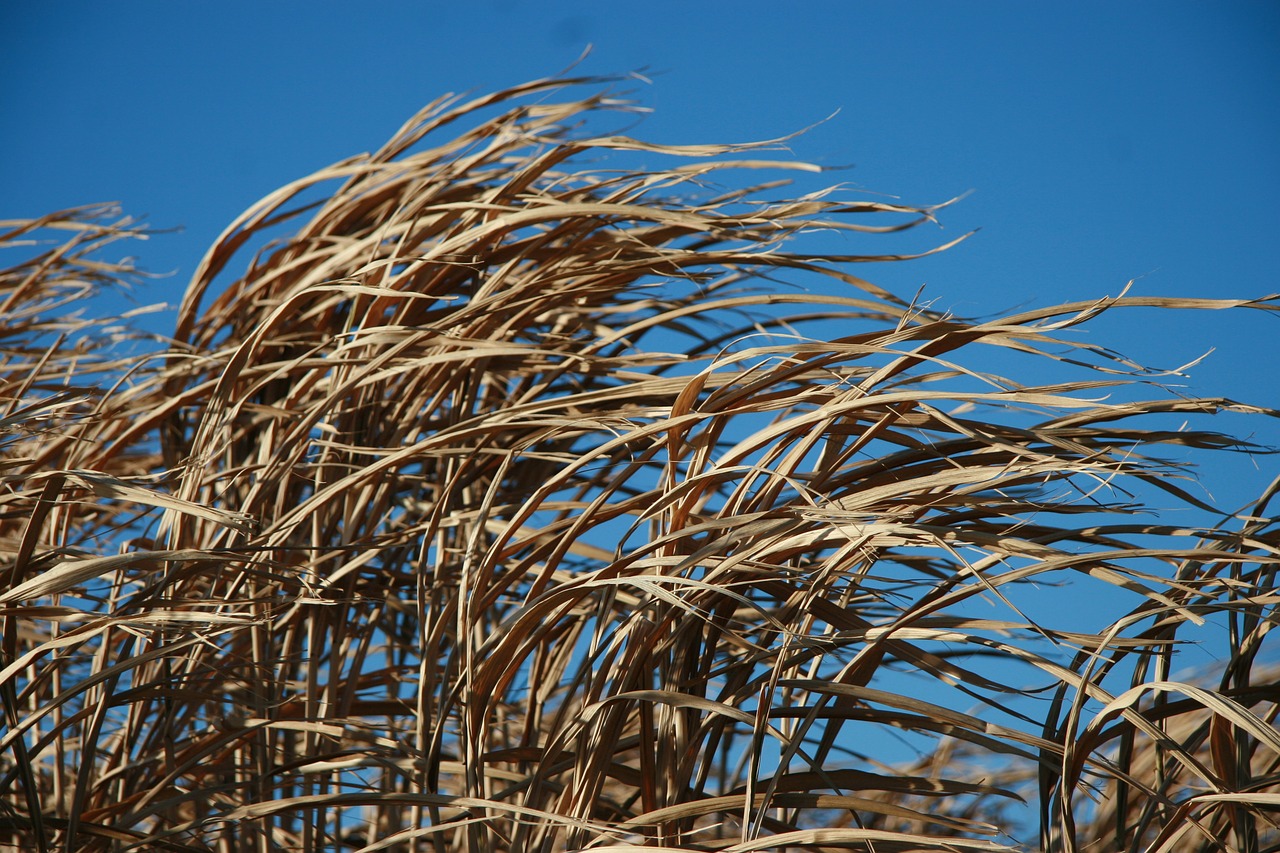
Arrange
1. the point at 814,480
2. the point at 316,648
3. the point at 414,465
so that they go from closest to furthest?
1. the point at 814,480
2. the point at 316,648
3. the point at 414,465

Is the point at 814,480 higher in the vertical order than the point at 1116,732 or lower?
higher

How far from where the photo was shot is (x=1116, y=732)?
44 cm

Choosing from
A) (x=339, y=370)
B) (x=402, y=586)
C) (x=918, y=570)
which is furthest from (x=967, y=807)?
(x=339, y=370)

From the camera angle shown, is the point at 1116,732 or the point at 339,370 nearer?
the point at 1116,732

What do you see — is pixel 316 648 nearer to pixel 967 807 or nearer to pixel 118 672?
pixel 118 672

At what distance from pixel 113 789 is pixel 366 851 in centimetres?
26

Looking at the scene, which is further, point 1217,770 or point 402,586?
point 402,586

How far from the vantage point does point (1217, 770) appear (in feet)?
1.59

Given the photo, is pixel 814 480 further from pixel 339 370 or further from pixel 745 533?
pixel 339 370

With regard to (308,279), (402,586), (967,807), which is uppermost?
(308,279)

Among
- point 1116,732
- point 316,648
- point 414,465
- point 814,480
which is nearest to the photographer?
point 1116,732

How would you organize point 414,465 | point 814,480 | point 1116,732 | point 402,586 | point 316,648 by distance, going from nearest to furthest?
point 1116,732 < point 814,480 < point 316,648 < point 402,586 < point 414,465

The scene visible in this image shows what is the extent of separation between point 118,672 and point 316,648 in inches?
7.8

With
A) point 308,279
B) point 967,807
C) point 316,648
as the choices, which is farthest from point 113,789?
point 967,807
